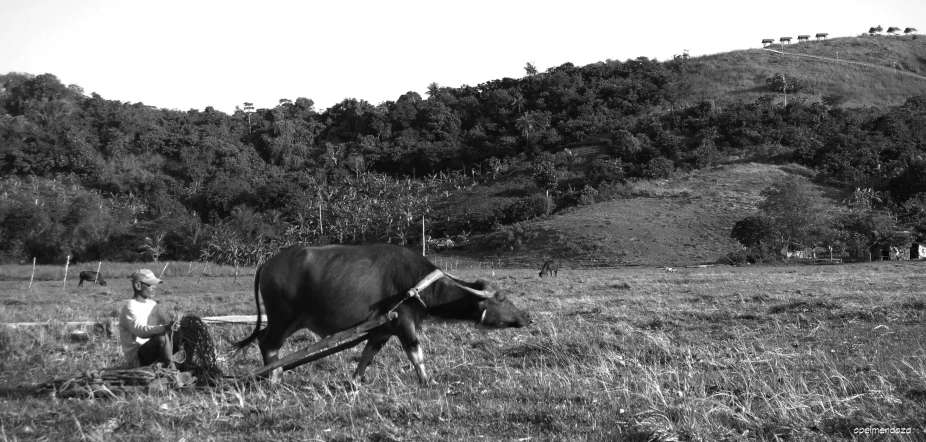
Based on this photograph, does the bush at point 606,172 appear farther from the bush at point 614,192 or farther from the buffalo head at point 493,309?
the buffalo head at point 493,309

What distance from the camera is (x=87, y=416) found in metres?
6.66

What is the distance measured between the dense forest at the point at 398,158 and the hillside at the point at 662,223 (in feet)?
12.6

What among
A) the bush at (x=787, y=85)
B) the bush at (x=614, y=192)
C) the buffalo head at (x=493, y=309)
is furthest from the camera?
the bush at (x=787, y=85)

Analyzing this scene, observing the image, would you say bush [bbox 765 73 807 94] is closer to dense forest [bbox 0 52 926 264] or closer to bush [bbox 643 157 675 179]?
dense forest [bbox 0 52 926 264]

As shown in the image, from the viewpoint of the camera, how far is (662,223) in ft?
234

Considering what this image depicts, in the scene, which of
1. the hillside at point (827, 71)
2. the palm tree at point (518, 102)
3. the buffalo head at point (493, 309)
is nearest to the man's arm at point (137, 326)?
the buffalo head at point (493, 309)

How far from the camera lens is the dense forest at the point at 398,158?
8025 centimetres

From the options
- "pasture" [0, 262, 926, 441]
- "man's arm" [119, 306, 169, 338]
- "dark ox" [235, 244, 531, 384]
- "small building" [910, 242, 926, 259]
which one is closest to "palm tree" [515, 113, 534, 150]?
"small building" [910, 242, 926, 259]

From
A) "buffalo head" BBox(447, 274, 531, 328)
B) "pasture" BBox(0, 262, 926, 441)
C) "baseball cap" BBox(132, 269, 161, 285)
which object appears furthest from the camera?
"buffalo head" BBox(447, 274, 531, 328)

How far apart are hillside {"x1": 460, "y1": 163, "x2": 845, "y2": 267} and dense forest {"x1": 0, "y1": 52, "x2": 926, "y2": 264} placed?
3843mm

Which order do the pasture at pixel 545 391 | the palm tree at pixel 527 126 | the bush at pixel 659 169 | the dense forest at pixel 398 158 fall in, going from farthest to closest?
the palm tree at pixel 527 126
the bush at pixel 659 169
the dense forest at pixel 398 158
the pasture at pixel 545 391

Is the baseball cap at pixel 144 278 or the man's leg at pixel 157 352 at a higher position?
the baseball cap at pixel 144 278

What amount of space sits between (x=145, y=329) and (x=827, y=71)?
145 metres

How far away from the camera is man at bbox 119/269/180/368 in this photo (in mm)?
7898
